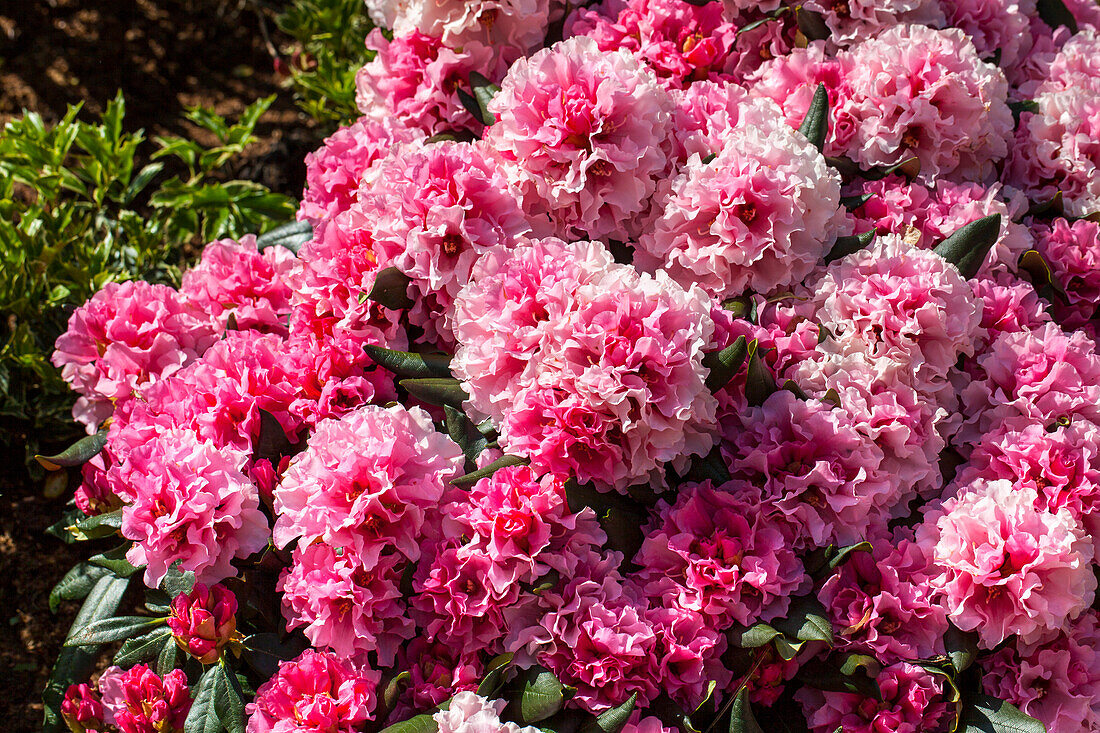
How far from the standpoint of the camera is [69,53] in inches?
156

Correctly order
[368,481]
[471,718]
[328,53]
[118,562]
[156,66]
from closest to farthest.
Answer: [471,718], [368,481], [118,562], [328,53], [156,66]

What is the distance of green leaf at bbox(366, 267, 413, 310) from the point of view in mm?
2035

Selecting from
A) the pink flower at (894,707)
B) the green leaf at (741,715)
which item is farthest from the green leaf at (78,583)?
the pink flower at (894,707)

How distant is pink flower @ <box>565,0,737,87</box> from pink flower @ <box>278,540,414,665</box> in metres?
1.34

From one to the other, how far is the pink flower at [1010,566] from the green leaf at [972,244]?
496 mm

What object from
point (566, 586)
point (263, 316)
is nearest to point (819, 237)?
point (566, 586)

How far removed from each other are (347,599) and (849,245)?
125 centimetres

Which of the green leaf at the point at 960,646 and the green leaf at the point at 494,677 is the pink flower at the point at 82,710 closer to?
the green leaf at the point at 494,677

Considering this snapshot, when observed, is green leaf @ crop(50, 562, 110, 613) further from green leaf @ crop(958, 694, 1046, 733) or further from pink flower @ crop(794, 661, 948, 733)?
green leaf @ crop(958, 694, 1046, 733)

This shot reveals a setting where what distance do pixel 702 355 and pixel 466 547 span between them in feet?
1.81

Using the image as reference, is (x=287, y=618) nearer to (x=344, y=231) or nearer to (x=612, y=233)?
(x=344, y=231)

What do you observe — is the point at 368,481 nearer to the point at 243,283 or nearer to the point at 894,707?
Result: the point at 243,283

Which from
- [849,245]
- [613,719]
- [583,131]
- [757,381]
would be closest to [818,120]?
[849,245]

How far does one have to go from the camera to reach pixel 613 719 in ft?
5.56
